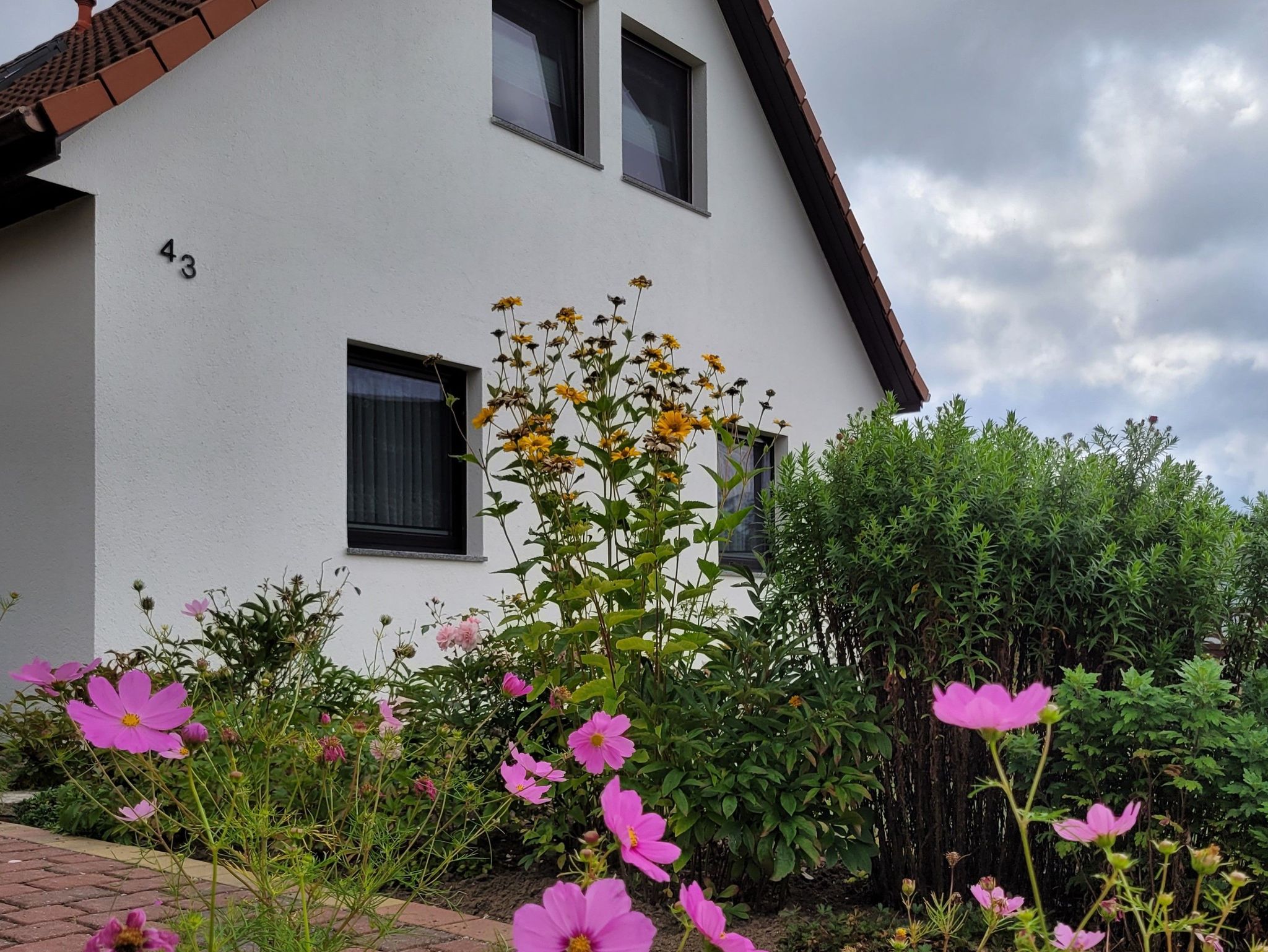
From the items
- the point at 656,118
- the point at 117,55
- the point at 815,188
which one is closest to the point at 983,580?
the point at 117,55

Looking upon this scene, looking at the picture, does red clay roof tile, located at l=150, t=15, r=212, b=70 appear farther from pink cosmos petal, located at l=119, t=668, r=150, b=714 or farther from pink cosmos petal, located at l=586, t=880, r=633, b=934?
pink cosmos petal, located at l=586, t=880, r=633, b=934

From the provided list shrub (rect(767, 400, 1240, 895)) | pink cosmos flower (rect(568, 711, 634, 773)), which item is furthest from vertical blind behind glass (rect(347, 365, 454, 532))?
pink cosmos flower (rect(568, 711, 634, 773))

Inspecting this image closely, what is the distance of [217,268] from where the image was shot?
5.83 metres

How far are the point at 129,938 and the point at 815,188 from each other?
1003 cm

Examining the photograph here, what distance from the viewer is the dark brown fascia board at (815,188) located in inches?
386

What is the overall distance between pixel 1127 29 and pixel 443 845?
14.7 ft

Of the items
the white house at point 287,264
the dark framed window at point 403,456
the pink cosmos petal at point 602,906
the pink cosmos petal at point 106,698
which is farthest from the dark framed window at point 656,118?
the pink cosmos petal at point 602,906

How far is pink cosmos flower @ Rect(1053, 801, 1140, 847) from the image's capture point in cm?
112

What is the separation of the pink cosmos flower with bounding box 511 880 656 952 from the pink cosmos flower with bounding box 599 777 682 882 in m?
0.12

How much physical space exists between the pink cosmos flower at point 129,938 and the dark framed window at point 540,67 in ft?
24.0

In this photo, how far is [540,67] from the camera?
827cm

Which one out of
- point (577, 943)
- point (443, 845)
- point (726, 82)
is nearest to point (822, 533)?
point (443, 845)

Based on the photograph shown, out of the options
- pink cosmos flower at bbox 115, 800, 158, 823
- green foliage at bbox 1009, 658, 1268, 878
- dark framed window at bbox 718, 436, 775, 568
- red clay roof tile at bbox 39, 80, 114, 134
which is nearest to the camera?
pink cosmos flower at bbox 115, 800, 158, 823

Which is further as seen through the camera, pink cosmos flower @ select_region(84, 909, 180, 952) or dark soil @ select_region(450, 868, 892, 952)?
dark soil @ select_region(450, 868, 892, 952)
